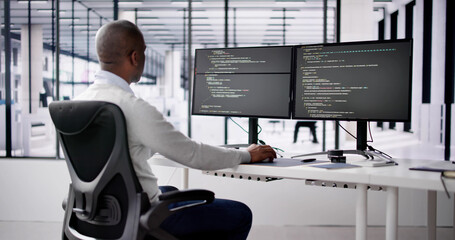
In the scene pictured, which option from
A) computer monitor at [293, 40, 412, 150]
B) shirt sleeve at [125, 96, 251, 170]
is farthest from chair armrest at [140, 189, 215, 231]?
computer monitor at [293, 40, 412, 150]

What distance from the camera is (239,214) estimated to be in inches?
66.8

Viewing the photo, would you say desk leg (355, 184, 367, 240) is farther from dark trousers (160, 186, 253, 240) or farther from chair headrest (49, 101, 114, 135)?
chair headrest (49, 101, 114, 135)

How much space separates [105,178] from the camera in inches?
55.2

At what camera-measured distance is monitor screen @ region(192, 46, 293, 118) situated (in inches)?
92.4

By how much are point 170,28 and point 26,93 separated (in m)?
2.71

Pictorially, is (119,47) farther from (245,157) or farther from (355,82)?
(355,82)

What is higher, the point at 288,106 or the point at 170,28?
the point at 170,28

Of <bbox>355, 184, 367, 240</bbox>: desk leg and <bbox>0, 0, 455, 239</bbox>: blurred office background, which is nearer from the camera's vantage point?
<bbox>355, 184, 367, 240</bbox>: desk leg

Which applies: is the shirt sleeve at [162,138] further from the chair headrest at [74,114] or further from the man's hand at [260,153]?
the man's hand at [260,153]

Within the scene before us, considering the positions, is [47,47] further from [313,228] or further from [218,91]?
[313,228]

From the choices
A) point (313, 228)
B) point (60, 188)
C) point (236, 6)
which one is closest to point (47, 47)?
point (60, 188)

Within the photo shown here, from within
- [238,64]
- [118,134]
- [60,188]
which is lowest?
[60,188]

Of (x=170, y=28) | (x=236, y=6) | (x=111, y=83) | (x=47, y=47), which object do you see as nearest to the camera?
(x=111, y=83)

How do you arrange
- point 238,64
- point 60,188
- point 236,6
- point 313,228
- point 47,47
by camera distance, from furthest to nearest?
point 236,6
point 47,47
point 60,188
point 313,228
point 238,64
